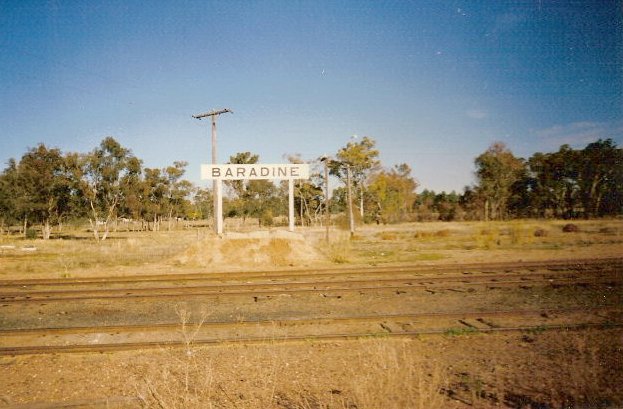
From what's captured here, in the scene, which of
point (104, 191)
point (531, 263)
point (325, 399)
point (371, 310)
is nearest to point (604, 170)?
point (531, 263)

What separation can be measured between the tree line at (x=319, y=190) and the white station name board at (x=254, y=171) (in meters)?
20.4

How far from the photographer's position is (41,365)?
5227mm

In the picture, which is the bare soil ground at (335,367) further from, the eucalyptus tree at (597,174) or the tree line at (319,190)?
the eucalyptus tree at (597,174)

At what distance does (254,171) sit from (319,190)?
41.3 m

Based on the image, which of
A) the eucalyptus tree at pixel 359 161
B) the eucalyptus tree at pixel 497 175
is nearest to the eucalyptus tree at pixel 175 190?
the eucalyptus tree at pixel 359 161

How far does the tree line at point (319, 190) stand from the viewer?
42844mm

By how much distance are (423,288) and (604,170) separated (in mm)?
66889

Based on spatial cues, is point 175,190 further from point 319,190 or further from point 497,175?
point 497,175

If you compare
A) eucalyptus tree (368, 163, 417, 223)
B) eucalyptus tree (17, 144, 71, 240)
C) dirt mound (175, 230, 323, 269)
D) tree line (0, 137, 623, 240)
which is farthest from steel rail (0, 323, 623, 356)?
eucalyptus tree (368, 163, 417, 223)

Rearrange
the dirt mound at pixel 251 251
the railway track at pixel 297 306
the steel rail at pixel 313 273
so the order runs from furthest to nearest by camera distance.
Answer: the dirt mound at pixel 251 251 → the steel rail at pixel 313 273 → the railway track at pixel 297 306

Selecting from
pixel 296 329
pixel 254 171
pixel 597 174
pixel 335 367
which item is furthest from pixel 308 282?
pixel 597 174

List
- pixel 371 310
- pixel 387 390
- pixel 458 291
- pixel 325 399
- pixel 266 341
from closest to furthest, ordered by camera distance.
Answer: pixel 387 390 < pixel 325 399 < pixel 266 341 < pixel 371 310 < pixel 458 291

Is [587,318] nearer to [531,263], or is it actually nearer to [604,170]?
[531,263]

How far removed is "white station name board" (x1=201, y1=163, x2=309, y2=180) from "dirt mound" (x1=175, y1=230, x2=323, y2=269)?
143 inches
